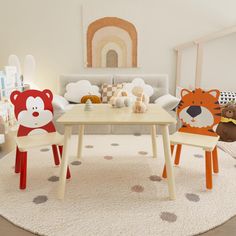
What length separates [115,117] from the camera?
5.53 feet

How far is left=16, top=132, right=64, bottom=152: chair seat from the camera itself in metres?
1.69

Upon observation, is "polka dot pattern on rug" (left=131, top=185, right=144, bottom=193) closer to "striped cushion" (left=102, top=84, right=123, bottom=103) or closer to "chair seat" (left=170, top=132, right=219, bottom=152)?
"chair seat" (left=170, top=132, right=219, bottom=152)

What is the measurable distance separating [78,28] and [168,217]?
3339mm

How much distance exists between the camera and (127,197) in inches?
64.6

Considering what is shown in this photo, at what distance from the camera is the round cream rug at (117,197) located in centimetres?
134

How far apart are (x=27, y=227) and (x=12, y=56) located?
3.06 meters

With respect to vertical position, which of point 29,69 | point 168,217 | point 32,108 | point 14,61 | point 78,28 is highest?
point 78,28

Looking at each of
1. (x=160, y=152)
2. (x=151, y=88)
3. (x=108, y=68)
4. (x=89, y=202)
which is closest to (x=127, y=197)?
(x=89, y=202)

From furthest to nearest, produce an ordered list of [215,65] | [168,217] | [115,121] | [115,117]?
[215,65]
[115,117]
[115,121]
[168,217]

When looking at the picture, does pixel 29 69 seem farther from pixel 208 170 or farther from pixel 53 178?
pixel 208 170

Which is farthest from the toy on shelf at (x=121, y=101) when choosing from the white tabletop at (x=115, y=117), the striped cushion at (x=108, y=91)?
the striped cushion at (x=108, y=91)

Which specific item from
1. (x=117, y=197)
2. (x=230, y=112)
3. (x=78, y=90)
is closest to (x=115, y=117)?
(x=117, y=197)

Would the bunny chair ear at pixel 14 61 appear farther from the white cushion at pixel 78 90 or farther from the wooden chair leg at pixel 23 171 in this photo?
the wooden chair leg at pixel 23 171

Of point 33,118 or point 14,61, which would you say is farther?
point 14,61
